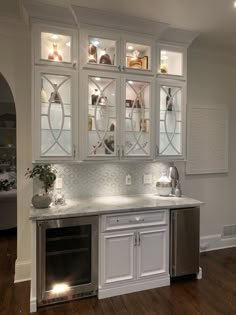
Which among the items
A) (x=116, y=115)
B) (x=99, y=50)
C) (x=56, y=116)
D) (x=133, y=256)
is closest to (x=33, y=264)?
(x=133, y=256)

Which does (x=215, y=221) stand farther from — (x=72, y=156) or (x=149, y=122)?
(x=72, y=156)

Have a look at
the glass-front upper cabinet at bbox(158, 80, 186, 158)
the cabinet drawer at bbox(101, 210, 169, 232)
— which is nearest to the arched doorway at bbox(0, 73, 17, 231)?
the cabinet drawer at bbox(101, 210, 169, 232)

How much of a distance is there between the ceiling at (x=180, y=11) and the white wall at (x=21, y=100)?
246mm

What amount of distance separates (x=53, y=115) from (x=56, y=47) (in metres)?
0.73

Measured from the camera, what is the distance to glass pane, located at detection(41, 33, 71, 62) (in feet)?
8.81

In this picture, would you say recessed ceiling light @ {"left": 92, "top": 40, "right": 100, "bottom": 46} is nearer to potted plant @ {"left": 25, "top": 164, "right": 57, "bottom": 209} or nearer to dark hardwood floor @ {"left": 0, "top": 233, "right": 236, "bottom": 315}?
potted plant @ {"left": 25, "top": 164, "right": 57, "bottom": 209}

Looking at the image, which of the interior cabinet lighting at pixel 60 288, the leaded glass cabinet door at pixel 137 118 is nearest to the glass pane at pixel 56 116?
the leaded glass cabinet door at pixel 137 118

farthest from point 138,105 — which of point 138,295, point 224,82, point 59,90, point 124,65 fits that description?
point 138,295

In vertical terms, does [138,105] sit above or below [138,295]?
above

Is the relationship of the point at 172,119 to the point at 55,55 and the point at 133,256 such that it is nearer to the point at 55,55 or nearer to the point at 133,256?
the point at 55,55

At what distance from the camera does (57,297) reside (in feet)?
8.21

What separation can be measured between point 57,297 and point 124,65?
2.51 meters

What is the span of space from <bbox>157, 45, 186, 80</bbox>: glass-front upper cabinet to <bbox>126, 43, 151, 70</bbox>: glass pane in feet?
0.50

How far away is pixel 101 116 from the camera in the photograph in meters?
2.88
